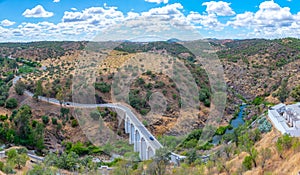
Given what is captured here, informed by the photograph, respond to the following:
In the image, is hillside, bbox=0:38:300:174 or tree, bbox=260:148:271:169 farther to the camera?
hillside, bbox=0:38:300:174

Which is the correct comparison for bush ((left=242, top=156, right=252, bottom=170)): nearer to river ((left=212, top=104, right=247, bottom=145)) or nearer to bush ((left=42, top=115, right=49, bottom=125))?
river ((left=212, top=104, right=247, bottom=145))

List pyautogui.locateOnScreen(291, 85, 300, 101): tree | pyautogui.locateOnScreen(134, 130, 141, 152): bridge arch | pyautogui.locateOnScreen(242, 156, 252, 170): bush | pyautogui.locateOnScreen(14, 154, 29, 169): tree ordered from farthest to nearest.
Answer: pyautogui.locateOnScreen(291, 85, 300, 101): tree < pyautogui.locateOnScreen(134, 130, 141, 152): bridge arch < pyautogui.locateOnScreen(14, 154, 29, 169): tree < pyautogui.locateOnScreen(242, 156, 252, 170): bush

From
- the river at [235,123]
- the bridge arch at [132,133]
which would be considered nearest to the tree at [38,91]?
the bridge arch at [132,133]

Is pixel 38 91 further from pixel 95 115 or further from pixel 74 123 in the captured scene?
pixel 95 115

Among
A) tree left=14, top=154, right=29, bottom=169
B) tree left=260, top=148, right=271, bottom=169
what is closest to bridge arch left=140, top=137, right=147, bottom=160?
tree left=14, top=154, right=29, bottom=169

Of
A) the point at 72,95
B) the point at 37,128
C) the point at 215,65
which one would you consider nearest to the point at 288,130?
the point at 37,128

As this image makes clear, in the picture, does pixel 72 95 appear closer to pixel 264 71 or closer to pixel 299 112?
pixel 299 112

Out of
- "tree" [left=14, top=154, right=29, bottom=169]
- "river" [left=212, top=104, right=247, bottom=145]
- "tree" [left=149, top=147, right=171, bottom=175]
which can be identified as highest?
"tree" [left=149, top=147, right=171, bottom=175]

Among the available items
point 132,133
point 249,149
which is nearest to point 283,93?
point 132,133

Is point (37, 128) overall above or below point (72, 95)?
below
